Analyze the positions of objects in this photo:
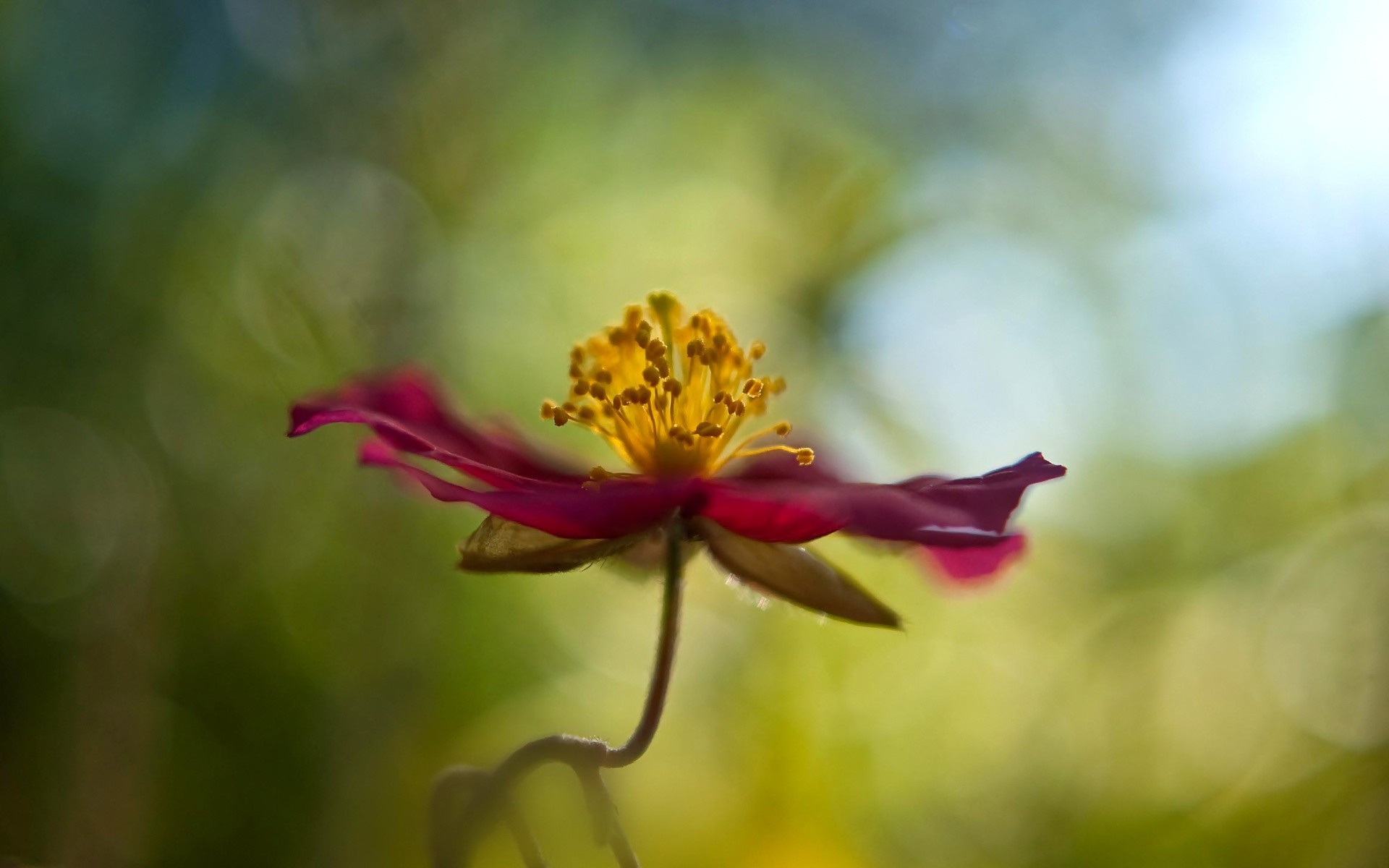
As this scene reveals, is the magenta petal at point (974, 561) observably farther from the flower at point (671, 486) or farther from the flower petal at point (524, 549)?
the flower petal at point (524, 549)

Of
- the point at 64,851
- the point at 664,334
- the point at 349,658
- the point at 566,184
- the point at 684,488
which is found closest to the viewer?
the point at 684,488

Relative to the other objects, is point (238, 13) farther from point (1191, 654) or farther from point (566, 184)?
point (1191, 654)

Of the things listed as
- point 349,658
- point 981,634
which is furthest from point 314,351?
point 981,634

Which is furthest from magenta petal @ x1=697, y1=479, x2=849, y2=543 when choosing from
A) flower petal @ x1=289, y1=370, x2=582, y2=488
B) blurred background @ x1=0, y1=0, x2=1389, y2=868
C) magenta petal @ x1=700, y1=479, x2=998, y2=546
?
blurred background @ x1=0, y1=0, x2=1389, y2=868

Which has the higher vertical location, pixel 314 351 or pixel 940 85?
pixel 940 85

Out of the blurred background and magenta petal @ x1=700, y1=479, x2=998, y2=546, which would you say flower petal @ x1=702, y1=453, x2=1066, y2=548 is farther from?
the blurred background

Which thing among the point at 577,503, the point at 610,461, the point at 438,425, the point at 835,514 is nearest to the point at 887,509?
the point at 835,514
